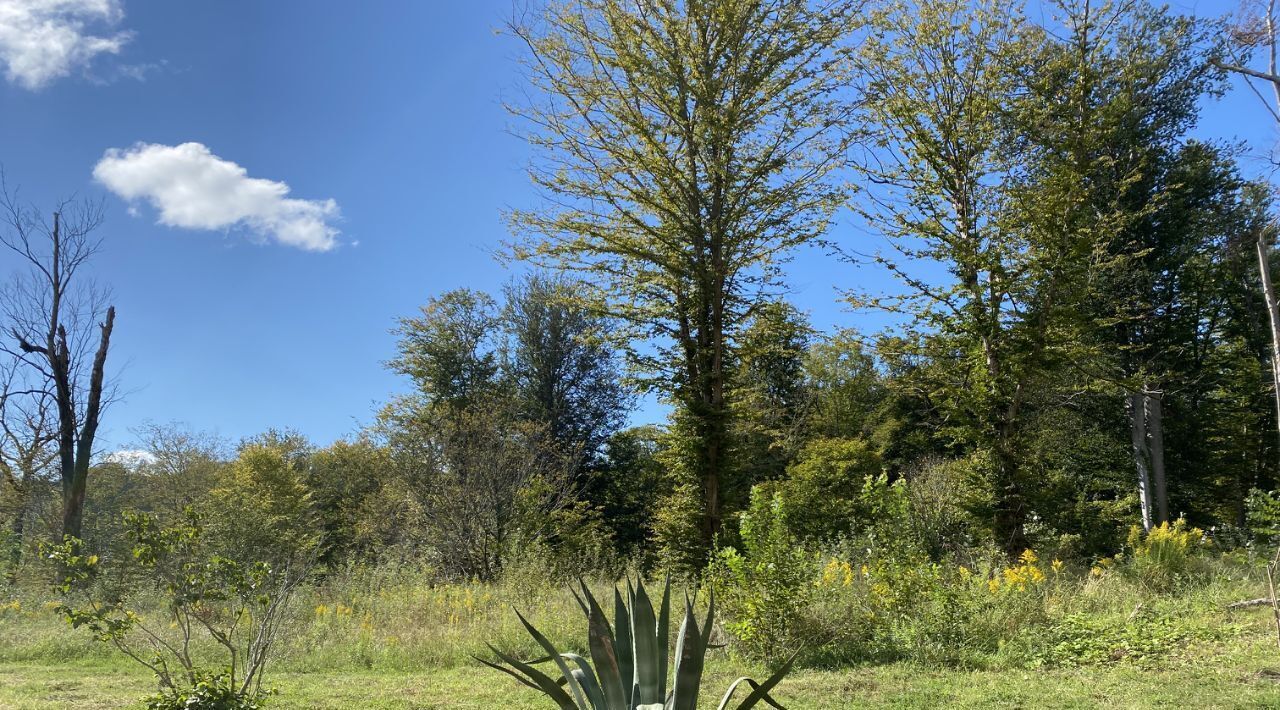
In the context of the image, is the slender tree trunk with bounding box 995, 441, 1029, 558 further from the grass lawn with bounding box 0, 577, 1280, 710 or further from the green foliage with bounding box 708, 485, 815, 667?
the green foliage with bounding box 708, 485, 815, 667

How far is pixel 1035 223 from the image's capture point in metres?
12.1

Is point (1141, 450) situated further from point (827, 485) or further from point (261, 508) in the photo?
point (261, 508)

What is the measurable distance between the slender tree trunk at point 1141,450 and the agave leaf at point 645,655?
62.5ft

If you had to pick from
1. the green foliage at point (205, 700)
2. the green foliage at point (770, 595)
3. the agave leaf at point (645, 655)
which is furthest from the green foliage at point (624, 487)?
the agave leaf at point (645, 655)

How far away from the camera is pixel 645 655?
3203 millimetres

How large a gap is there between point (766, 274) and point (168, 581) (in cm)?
1010

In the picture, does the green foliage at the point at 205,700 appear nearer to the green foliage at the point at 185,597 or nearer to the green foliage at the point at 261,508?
the green foliage at the point at 185,597

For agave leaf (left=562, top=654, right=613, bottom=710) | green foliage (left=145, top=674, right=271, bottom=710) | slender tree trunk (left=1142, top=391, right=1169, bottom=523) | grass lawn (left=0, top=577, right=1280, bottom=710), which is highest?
slender tree trunk (left=1142, top=391, right=1169, bottom=523)

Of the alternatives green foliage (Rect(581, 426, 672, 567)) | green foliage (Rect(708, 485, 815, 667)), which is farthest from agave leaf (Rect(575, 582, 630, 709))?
green foliage (Rect(581, 426, 672, 567))

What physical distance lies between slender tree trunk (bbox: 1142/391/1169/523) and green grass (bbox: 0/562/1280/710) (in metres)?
9.94

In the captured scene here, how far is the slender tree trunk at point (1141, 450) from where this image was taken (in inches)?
717

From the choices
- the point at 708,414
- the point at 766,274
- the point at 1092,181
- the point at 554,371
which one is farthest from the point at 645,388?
the point at 554,371

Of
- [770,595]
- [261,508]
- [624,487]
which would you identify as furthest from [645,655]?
[624,487]

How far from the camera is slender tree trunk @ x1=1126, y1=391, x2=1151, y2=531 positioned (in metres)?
18.2
